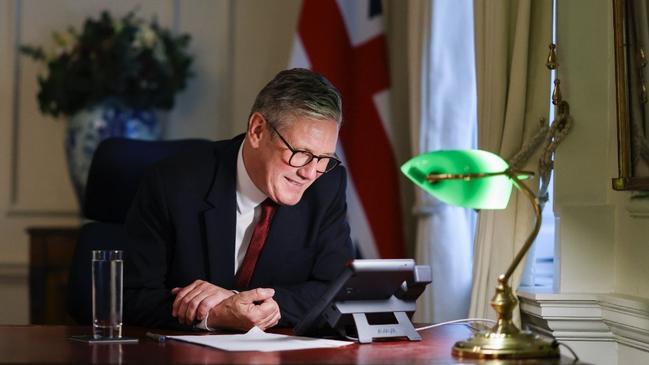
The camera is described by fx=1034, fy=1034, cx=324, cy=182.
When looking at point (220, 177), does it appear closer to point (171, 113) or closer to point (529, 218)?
point (529, 218)

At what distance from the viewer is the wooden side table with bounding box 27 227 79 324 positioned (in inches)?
175

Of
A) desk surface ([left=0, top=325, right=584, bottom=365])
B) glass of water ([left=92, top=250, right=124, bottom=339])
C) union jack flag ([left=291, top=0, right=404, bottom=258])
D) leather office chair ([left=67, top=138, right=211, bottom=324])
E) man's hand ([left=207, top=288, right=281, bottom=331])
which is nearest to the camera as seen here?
desk surface ([left=0, top=325, right=584, bottom=365])

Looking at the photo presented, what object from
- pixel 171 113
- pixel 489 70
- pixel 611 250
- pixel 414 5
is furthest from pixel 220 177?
pixel 171 113

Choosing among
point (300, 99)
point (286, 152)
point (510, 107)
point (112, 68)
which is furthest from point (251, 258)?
point (112, 68)

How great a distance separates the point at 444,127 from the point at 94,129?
1.57 meters

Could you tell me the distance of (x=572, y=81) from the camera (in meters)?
2.73

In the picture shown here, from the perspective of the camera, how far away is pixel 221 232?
276 cm

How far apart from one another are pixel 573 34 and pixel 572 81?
0.42 feet

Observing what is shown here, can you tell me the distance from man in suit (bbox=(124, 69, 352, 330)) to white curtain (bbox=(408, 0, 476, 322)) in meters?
0.79

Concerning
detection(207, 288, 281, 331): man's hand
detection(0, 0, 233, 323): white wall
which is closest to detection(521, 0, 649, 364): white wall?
detection(207, 288, 281, 331): man's hand

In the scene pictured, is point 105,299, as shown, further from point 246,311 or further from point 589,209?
point 589,209

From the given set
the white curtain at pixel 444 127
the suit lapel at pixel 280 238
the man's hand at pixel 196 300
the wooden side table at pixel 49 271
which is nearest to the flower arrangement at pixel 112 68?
the wooden side table at pixel 49 271

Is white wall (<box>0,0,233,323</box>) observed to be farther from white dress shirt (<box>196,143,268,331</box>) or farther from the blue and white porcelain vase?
white dress shirt (<box>196,143,268,331</box>)

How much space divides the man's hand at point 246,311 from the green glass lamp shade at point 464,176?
0.56m
